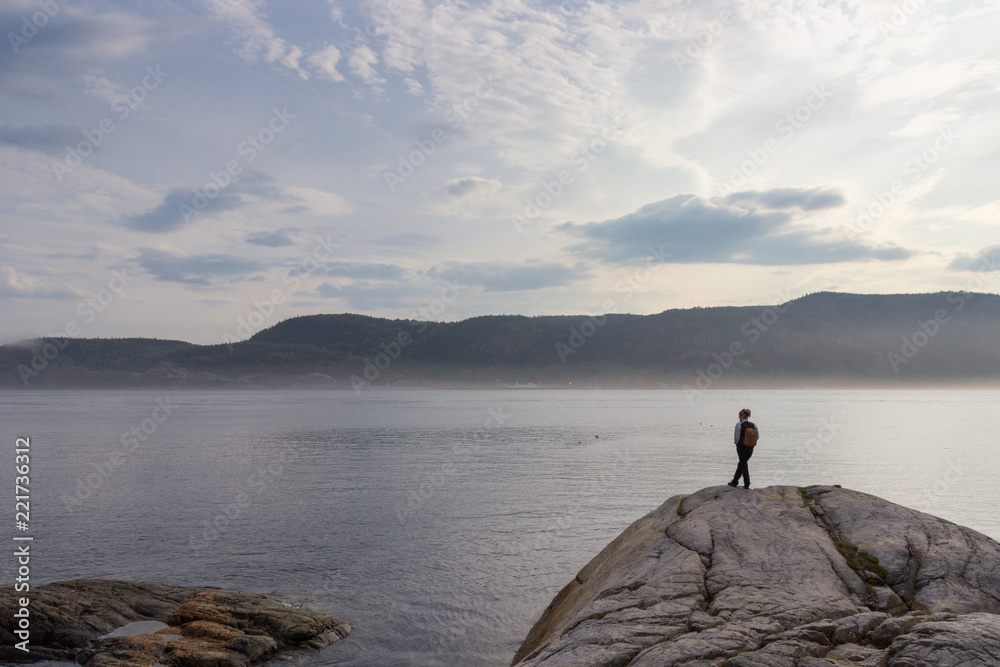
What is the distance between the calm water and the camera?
55.1 ft

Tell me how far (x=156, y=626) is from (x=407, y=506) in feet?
49.2

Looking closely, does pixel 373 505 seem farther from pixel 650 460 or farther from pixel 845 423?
pixel 845 423

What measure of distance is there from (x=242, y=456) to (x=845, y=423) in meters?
73.7

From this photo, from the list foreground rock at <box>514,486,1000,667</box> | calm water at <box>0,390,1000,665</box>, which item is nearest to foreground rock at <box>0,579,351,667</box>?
calm water at <box>0,390,1000,665</box>

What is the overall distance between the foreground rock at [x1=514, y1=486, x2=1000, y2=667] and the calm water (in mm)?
3967

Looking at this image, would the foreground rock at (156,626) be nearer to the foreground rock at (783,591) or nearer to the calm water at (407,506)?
the calm water at (407,506)

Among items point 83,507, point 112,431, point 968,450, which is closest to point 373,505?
point 83,507

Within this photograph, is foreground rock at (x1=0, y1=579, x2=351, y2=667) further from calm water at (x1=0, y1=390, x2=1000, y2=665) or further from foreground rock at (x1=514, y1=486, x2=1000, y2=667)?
foreground rock at (x1=514, y1=486, x2=1000, y2=667)

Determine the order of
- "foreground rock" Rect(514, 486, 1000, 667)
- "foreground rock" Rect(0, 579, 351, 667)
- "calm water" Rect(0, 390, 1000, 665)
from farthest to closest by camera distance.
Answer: "calm water" Rect(0, 390, 1000, 665) → "foreground rock" Rect(0, 579, 351, 667) → "foreground rock" Rect(514, 486, 1000, 667)

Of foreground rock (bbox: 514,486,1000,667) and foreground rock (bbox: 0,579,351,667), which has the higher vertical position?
foreground rock (bbox: 514,486,1000,667)

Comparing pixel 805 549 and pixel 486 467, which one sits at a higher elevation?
pixel 805 549

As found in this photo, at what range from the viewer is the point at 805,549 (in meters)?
11.7

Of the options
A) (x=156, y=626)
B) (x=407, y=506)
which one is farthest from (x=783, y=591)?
(x=407, y=506)

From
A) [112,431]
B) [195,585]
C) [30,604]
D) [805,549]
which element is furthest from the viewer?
[112,431]
